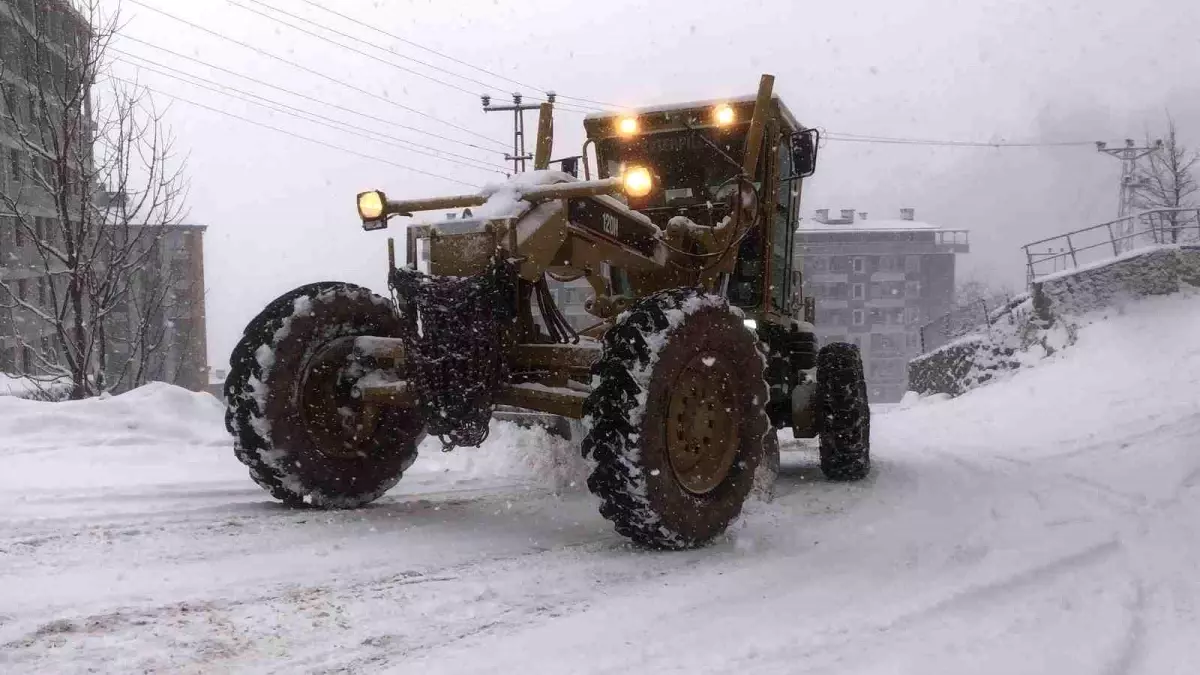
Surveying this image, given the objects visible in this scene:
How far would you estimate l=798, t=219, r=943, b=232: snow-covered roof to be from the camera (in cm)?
6519

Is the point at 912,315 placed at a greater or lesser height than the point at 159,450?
greater

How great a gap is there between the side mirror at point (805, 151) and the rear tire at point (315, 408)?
3124mm

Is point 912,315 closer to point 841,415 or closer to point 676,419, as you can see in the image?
point 841,415

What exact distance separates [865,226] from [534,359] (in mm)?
66252

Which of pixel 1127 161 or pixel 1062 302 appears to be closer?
pixel 1062 302

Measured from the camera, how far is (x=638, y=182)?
427 centimetres

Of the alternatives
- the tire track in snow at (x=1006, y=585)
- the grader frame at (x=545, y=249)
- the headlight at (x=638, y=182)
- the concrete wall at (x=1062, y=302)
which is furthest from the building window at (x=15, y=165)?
the concrete wall at (x=1062, y=302)

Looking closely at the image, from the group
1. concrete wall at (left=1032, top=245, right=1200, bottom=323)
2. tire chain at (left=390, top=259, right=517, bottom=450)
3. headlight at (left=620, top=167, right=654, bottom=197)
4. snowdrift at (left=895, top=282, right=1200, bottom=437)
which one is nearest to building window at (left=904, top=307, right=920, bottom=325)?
snowdrift at (left=895, top=282, right=1200, bottom=437)

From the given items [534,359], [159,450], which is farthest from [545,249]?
[159,450]

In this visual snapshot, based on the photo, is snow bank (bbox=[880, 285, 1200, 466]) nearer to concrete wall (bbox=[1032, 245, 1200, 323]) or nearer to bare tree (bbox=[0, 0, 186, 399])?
concrete wall (bbox=[1032, 245, 1200, 323])

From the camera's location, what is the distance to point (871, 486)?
6680mm

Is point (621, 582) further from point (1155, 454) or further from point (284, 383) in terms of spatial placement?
point (1155, 454)

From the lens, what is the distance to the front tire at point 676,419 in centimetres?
403

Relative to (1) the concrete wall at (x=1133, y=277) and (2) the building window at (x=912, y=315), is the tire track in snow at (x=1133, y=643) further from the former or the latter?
(2) the building window at (x=912, y=315)
